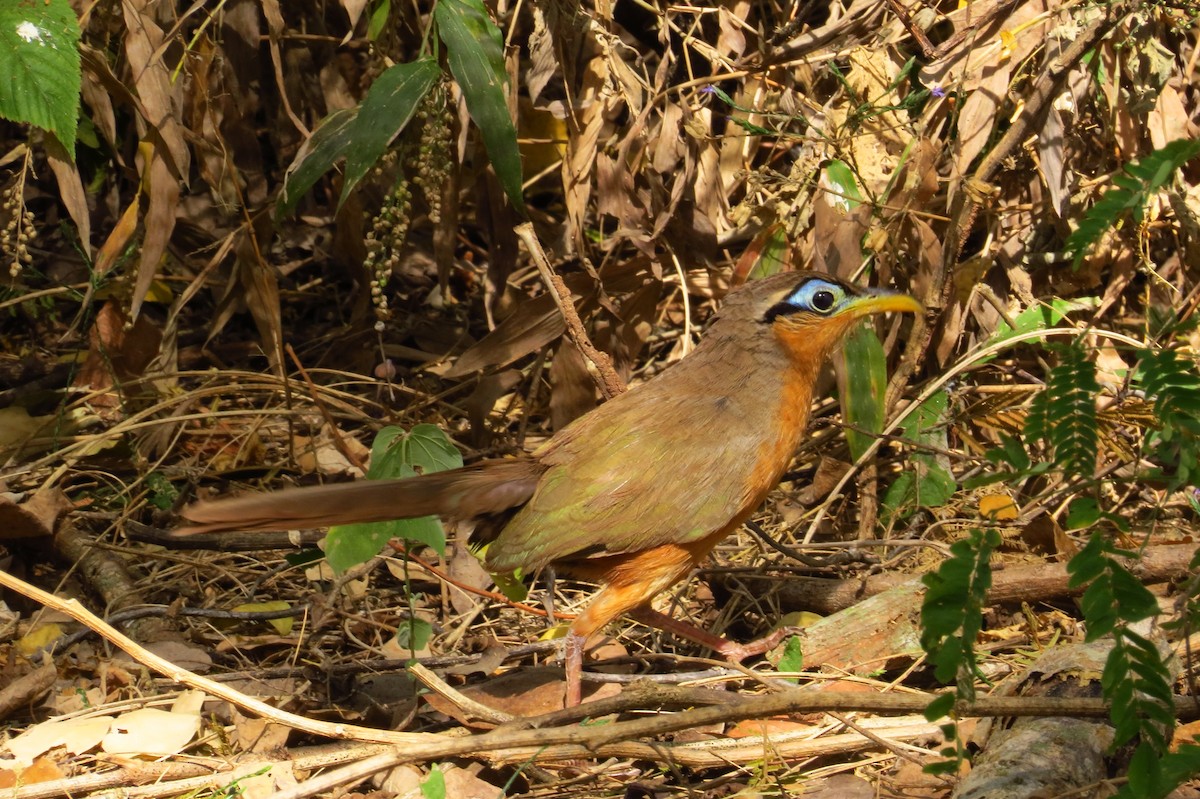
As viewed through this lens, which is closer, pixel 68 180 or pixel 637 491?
pixel 637 491

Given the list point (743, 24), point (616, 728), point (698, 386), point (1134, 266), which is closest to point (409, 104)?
point (698, 386)

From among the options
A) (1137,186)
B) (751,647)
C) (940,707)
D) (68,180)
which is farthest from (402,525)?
(1137,186)

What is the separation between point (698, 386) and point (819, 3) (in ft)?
8.10

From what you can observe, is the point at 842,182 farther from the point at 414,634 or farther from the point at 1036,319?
the point at 414,634

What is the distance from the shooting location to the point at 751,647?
4309 millimetres

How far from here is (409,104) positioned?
402cm

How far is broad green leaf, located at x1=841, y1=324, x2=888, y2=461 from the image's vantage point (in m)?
4.59

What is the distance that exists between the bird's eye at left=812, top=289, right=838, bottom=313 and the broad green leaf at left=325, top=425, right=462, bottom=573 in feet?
4.56

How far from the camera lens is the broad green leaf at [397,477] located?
146 inches

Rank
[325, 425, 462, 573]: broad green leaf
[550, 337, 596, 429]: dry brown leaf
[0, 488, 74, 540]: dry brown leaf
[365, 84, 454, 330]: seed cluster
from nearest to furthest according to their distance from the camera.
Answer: [325, 425, 462, 573]: broad green leaf < [365, 84, 454, 330]: seed cluster < [0, 488, 74, 540]: dry brown leaf < [550, 337, 596, 429]: dry brown leaf

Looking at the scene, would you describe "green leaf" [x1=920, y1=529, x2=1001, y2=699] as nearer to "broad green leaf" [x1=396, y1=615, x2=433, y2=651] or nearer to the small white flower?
A: "broad green leaf" [x1=396, y1=615, x2=433, y2=651]

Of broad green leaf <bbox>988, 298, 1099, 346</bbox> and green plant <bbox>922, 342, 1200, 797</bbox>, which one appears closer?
green plant <bbox>922, 342, 1200, 797</bbox>

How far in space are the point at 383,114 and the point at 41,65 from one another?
109 centimetres

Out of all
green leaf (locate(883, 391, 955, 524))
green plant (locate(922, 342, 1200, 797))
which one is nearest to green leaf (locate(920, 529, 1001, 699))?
green plant (locate(922, 342, 1200, 797))
